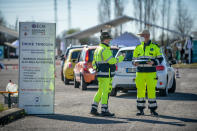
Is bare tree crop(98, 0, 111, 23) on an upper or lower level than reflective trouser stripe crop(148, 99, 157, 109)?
upper

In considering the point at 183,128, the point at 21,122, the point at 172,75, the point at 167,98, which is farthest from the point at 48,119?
the point at 172,75

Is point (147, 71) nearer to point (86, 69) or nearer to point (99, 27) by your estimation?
point (86, 69)

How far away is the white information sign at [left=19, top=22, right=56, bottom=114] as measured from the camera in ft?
32.0

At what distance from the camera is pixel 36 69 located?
9812 mm

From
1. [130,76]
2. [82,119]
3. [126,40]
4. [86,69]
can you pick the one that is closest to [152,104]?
[82,119]

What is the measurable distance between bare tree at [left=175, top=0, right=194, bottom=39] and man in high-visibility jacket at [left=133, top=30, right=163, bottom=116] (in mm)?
60634

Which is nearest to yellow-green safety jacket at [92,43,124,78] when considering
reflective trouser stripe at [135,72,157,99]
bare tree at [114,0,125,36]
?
reflective trouser stripe at [135,72,157,99]

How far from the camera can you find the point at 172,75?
14.7m

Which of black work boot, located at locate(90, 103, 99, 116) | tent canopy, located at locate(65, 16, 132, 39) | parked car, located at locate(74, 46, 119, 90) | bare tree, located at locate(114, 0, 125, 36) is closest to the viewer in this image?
black work boot, located at locate(90, 103, 99, 116)

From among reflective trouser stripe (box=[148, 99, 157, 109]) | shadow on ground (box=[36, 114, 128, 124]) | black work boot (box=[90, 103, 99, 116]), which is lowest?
shadow on ground (box=[36, 114, 128, 124])

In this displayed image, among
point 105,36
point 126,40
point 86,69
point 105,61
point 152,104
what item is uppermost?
point 126,40

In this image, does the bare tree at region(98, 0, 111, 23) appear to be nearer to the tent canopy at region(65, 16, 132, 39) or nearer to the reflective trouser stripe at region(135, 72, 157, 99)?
the tent canopy at region(65, 16, 132, 39)

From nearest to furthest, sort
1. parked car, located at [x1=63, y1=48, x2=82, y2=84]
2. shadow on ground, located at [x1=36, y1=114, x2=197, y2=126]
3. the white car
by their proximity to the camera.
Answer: shadow on ground, located at [x1=36, y1=114, x2=197, y2=126] < the white car < parked car, located at [x1=63, y1=48, x2=82, y2=84]

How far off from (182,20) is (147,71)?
6963 cm
